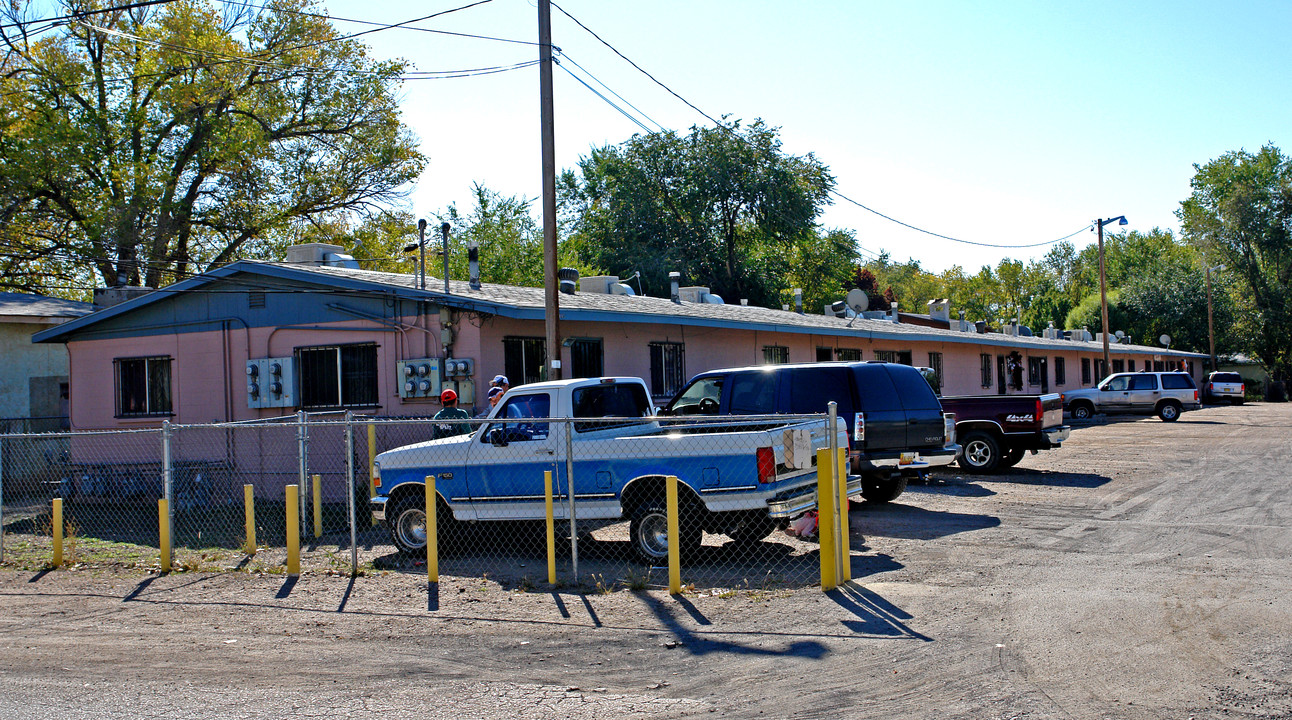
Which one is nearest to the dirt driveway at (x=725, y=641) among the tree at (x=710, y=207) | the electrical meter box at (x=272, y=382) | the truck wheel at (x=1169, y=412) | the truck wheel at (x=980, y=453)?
the electrical meter box at (x=272, y=382)

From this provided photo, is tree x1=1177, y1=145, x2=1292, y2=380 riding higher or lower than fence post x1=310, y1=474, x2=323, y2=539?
higher

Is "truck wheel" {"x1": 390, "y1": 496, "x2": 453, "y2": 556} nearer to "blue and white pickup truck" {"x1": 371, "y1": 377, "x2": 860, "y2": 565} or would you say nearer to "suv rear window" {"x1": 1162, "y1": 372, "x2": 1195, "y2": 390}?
"blue and white pickup truck" {"x1": 371, "y1": 377, "x2": 860, "y2": 565}

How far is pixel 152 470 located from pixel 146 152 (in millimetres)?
19704

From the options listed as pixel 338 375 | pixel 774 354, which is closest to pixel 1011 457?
pixel 774 354

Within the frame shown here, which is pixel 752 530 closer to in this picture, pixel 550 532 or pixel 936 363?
pixel 550 532

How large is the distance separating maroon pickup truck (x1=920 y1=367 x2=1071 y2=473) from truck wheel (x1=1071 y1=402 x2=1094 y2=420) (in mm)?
19733

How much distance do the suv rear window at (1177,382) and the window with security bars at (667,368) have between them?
Answer: 23853mm

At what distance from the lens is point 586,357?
16.5m

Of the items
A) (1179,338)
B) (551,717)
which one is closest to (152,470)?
(551,717)

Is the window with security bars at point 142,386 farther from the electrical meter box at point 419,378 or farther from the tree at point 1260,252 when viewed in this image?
the tree at point 1260,252

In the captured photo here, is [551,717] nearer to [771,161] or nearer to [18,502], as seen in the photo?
[18,502]

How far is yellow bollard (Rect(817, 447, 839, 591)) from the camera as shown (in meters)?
7.98

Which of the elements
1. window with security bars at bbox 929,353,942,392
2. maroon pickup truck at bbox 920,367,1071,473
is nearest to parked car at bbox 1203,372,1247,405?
window with security bars at bbox 929,353,942,392

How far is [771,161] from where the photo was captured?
5084 centimetres
